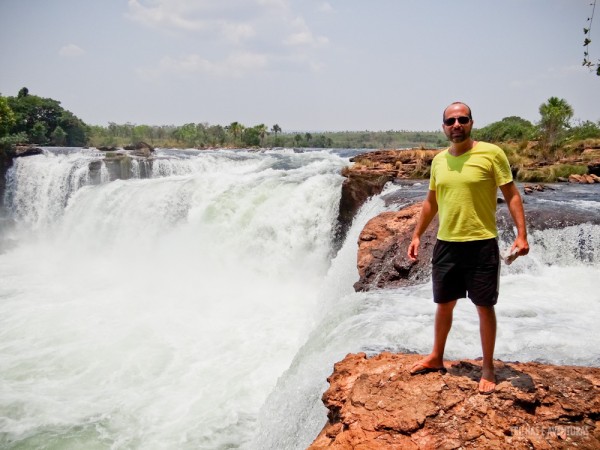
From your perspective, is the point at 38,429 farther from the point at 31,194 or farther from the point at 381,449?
the point at 31,194

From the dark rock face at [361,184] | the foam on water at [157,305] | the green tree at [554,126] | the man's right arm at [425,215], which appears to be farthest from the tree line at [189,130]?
the man's right arm at [425,215]

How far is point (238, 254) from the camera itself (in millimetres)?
11398

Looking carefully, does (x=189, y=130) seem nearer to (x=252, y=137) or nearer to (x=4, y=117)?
(x=252, y=137)

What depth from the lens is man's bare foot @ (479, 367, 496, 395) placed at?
7.09 ft

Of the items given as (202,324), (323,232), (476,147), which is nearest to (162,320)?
(202,324)

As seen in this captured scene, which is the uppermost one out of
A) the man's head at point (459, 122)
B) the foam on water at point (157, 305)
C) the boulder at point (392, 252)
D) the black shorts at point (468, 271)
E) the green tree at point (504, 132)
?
the green tree at point (504, 132)

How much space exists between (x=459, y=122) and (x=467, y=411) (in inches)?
60.3

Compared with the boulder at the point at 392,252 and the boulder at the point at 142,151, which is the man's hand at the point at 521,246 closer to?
the boulder at the point at 392,252

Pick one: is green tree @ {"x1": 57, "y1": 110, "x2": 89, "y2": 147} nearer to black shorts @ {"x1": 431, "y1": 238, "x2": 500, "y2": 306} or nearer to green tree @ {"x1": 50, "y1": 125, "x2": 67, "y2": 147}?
green tree @ {"x1": 50, "y1": 125, "x2": 67, "y2": 147}

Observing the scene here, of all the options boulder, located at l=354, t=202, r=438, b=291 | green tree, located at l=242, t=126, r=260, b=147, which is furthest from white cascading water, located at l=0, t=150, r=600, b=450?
green tree, located at l=242, t=126, r=260, b=147

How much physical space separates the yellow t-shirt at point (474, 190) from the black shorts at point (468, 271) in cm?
5

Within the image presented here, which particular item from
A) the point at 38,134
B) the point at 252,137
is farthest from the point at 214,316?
the point at 252,137

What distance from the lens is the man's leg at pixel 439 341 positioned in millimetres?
2416

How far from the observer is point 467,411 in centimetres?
209
